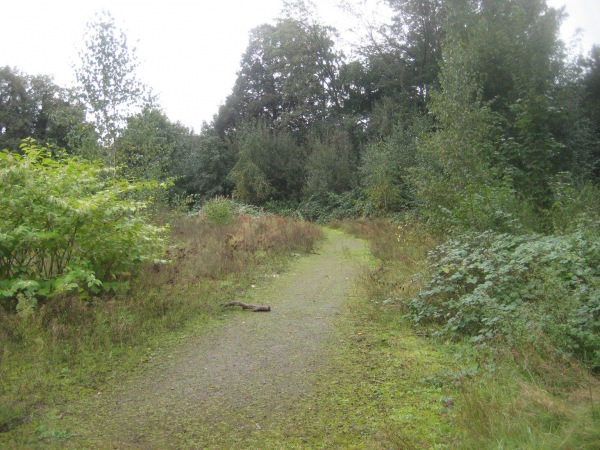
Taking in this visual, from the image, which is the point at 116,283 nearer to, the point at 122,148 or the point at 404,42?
the point at 122,148

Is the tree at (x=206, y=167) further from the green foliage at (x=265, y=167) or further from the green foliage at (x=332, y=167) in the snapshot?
the green foliage at (x=332, y=167)

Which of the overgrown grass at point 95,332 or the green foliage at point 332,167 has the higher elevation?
the green foliage at point 332,167

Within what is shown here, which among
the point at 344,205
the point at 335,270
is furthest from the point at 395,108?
the point at 335,270

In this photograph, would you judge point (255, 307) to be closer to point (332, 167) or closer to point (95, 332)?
point (95, 332)

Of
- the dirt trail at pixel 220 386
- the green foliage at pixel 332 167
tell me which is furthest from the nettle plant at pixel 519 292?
the green foliage at pixel 332 167

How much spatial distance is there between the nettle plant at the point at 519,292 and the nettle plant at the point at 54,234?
4.11 m

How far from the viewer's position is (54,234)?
16.8 ft

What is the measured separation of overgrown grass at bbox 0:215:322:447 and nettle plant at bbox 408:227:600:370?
128 inches

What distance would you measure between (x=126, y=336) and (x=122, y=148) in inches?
267

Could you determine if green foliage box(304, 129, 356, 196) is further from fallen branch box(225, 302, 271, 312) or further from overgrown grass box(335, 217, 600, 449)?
overgrown grass box(335, 217, 600, 449)

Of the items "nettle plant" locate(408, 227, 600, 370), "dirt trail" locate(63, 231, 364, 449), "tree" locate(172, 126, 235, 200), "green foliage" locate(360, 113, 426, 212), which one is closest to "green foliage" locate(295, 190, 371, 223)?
"green foliage" locate(360, 113, 426, 212)

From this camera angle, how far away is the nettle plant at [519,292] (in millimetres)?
3941

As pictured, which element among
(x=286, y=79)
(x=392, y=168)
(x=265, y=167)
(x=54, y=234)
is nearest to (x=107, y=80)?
(x=54, y=234)

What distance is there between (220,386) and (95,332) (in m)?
1.82
